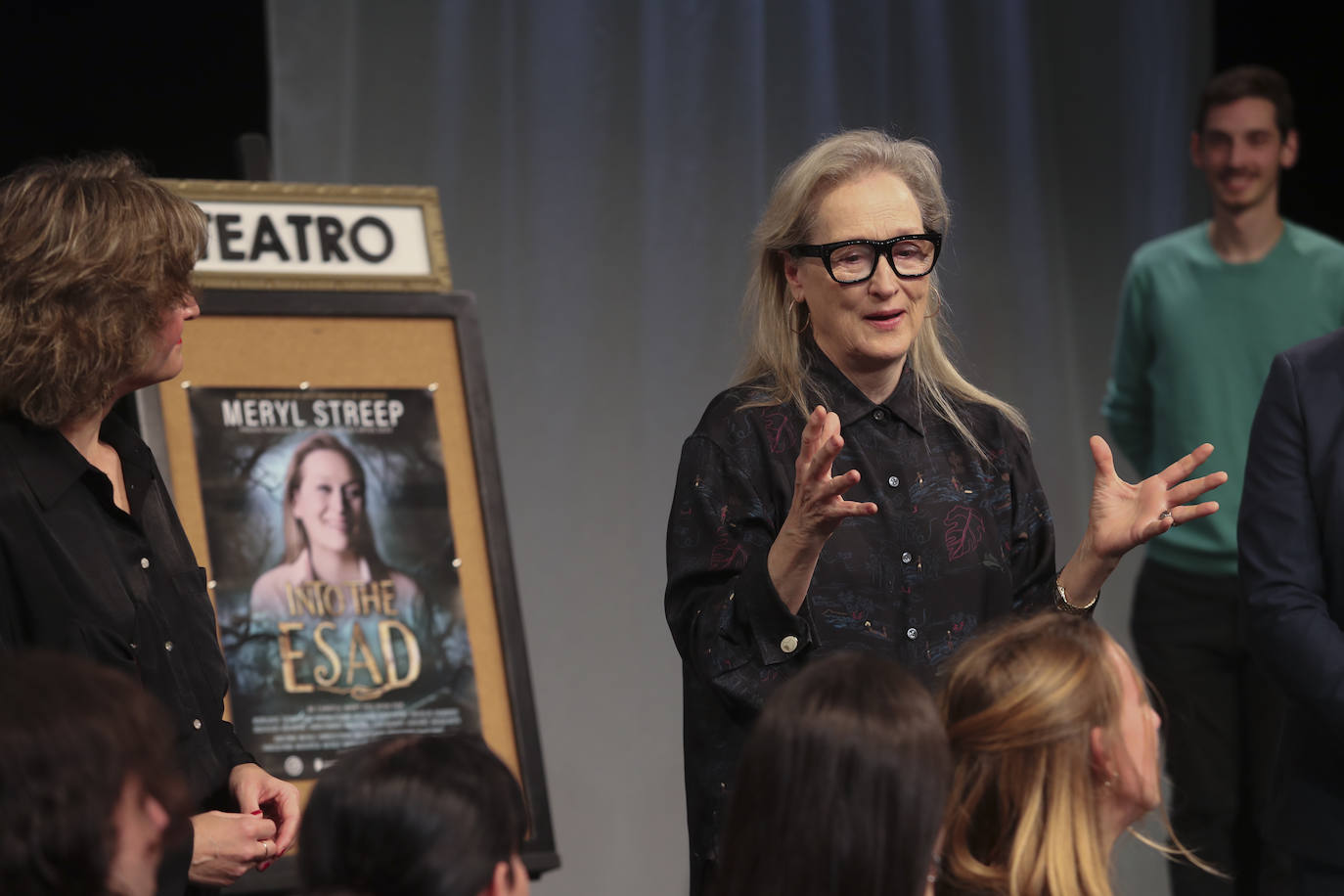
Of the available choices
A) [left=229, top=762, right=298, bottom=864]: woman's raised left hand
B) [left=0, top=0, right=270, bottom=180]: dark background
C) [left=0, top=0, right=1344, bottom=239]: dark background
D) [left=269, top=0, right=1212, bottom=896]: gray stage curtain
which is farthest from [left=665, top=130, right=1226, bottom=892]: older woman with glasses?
[left=269, top=0, right=1212, bottom=896]: gray stage curtain

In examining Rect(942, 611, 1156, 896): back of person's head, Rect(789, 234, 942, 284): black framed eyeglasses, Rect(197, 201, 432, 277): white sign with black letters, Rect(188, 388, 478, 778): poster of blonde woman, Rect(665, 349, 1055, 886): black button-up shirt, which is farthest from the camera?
Rect(197, 201, 432, 277): white sign with black letters

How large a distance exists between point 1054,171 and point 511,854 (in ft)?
11.9

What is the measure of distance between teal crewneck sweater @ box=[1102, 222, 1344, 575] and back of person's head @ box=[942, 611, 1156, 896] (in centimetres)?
181

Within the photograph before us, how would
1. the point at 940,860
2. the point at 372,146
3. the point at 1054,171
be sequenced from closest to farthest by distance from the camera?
the point at 940,860 < the point at 372,146 < the point at 1054,171

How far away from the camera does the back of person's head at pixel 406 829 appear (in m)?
1.23

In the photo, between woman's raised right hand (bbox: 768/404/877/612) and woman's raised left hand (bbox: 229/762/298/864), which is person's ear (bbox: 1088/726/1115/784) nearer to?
woman's raised right hand (bbox: 768/404/877/612)

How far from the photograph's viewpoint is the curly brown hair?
68.4 inches

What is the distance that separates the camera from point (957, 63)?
4.45 meters

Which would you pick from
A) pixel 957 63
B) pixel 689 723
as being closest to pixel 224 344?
pixel 689 723

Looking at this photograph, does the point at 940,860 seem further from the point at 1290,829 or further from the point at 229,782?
the point at 229,782

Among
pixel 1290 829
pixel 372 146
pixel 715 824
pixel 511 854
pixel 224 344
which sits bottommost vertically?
pixel 1290 829

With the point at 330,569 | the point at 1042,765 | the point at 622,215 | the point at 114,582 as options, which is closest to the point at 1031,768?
the point at 1042,765

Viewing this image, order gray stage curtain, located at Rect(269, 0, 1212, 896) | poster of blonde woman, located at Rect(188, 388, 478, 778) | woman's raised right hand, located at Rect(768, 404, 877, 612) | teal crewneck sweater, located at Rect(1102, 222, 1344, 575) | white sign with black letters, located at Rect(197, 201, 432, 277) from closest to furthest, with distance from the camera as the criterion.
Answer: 1. woman's raised right hand, located at Rect(768, 404, 877, 612)
2. poster of blonde woman, located at Rect(188, 388, 478, 778)
3. white sign with black letters, located at Rect(197, 201, 432, 277)
4. teal crewneck sweater, located at Rect(1102, 222, 1344, 575)
5. gray stage curtain, located at Rect(269, 0, 1212, 896)

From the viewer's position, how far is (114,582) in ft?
5.81
